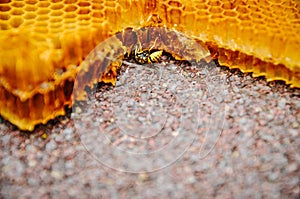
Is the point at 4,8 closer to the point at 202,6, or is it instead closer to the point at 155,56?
the point at 155,56

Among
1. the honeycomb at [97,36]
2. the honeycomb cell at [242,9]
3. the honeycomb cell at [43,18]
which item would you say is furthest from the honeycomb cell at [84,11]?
the honeycomb cell at [242,9]

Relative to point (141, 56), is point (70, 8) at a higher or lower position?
higher

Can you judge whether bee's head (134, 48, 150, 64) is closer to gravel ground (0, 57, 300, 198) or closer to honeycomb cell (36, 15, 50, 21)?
gravel ground (0, 57, 300, 198)

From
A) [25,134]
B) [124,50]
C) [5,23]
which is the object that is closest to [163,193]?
[25,134]

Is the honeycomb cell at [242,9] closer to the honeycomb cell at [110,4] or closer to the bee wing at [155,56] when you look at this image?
the bee wing at [155,56]

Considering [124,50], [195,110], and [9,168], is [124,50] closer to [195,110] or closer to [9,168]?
[195,110]

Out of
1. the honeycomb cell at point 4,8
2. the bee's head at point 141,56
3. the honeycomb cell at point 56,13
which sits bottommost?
the bee's head at point 141,56

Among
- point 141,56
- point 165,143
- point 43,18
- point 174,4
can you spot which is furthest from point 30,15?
point 165,143
